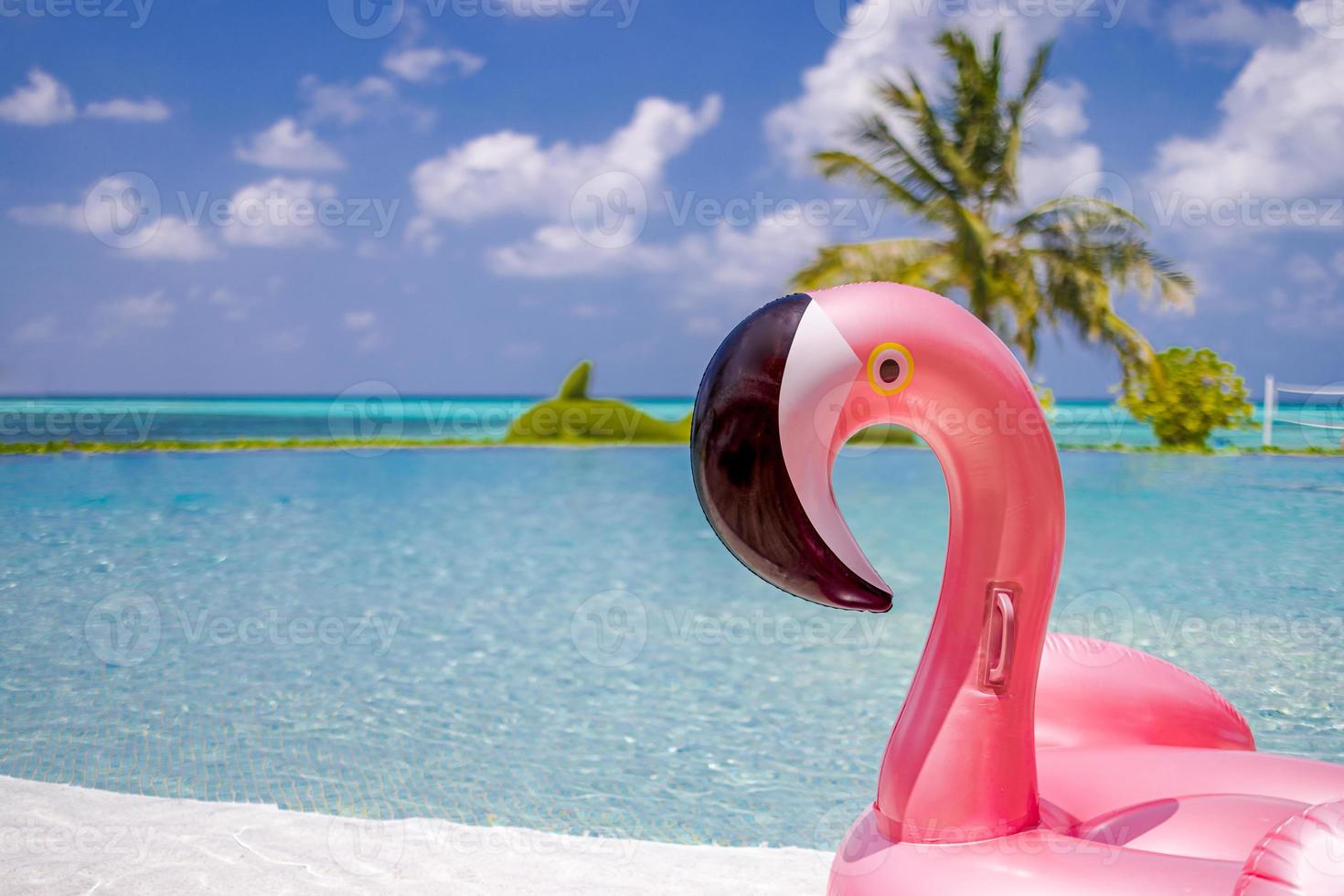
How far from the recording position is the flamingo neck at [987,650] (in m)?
1.38

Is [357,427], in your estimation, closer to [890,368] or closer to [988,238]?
[988,238]

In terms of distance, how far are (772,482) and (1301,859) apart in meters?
0.71

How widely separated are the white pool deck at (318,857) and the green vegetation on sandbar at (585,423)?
43.2ft

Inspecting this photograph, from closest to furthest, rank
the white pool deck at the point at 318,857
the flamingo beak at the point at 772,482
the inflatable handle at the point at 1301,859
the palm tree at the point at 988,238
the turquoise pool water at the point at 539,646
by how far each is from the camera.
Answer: the inflatable handle at the point at 1301,859 < the flamingo beak at the point at 772,482 < the white pool deck at the point at 318,857 < the turquoise pool water at the point at 539,646 < the palm tree at the point at 988,238

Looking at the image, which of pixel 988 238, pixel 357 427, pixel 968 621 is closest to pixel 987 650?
pixel 968 621

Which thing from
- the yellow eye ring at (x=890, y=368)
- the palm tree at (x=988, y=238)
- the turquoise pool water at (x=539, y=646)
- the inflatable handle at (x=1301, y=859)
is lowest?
the turquoise pool water at (x=539, y=646)

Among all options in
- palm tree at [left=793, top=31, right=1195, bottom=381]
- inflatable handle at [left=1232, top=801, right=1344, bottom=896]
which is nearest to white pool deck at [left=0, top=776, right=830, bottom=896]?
inflatable handle at [left=1232, top=801, right=1344, bottom=896]

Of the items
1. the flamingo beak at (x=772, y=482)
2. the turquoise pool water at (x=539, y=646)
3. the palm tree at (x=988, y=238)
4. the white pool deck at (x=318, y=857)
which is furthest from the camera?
the palm tree at (x=988, y=238)

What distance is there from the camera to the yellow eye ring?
1.36 metres

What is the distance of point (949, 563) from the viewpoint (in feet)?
4.74

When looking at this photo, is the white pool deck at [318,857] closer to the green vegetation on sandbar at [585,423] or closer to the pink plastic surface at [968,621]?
the pink plastic surface at [968,621]

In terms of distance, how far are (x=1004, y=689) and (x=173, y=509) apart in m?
7.99

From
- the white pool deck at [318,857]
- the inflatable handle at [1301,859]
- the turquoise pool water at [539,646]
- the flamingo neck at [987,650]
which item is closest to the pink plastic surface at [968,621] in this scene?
the flamingo neck at [987,650]

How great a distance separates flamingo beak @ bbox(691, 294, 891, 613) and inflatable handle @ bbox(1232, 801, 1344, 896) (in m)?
0.50
